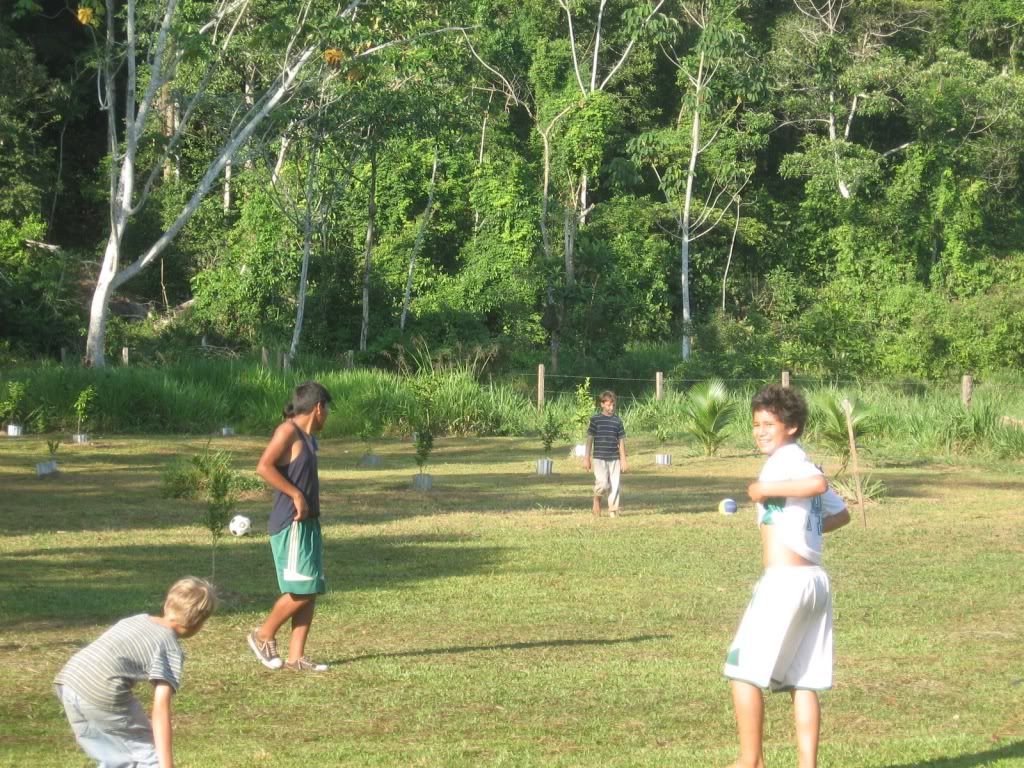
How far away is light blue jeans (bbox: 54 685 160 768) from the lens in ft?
16.0

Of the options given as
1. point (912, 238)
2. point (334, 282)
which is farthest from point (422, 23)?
point (912, 238)

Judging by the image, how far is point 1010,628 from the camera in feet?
32.7

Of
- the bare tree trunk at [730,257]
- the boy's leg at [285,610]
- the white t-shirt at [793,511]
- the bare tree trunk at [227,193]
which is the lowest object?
the boy's leg at [285,610]

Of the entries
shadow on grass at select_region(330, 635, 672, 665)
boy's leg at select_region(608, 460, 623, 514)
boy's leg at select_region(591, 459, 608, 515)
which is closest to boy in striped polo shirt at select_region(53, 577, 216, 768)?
shadow on grass at select_region(330, 635, 672, 665)

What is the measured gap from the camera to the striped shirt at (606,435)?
597 inches

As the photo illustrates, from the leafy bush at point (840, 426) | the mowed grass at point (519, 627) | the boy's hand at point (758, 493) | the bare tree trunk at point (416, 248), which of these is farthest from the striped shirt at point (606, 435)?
the bare tree trunk at point (416, 248)

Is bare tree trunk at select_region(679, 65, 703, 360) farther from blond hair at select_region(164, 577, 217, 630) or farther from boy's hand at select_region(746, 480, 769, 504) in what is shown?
blond hair at select_region(164, 577, 217, 630)

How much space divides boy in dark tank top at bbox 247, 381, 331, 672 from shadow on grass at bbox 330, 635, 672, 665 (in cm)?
70

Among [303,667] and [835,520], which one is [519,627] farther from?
[835,520]

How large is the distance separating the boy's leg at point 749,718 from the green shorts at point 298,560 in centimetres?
318

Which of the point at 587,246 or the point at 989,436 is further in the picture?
the point at 587,246

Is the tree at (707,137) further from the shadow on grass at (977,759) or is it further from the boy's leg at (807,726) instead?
the boy's leg at (807,726)

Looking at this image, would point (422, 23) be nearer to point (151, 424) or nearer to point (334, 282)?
point (334, 282)

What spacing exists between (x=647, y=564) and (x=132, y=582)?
445cm
